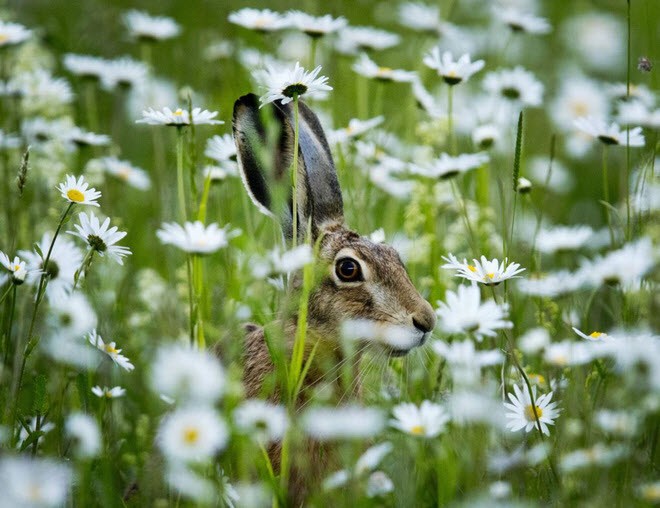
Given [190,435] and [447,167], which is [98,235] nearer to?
[190,435]

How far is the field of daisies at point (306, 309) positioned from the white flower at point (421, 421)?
13 millimetres

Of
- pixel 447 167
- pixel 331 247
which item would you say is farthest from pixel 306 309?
pixel 447 167

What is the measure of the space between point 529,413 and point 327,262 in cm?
125

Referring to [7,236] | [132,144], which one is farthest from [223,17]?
[7,236]

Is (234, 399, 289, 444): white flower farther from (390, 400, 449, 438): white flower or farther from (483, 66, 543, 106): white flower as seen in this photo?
(483, 66, 543, 106): white flower

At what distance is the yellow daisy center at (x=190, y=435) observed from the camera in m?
2.55

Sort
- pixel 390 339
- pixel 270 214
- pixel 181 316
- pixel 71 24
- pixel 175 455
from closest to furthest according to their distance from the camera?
1. pixel 175 455
2. pixel 390 339
3. pixel 270 214
4. pixel 181 316
5. pixel 71 24

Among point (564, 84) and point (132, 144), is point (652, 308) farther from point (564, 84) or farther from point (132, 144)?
point (564, 84)

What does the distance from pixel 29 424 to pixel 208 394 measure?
134 cm

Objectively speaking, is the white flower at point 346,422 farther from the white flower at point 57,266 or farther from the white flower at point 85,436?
the white flower at point 57,266

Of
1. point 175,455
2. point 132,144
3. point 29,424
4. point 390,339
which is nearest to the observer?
point 175,455

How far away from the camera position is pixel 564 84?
8430mm

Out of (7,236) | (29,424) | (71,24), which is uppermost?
(71,24)

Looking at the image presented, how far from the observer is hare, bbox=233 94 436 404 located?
4.11 meters
